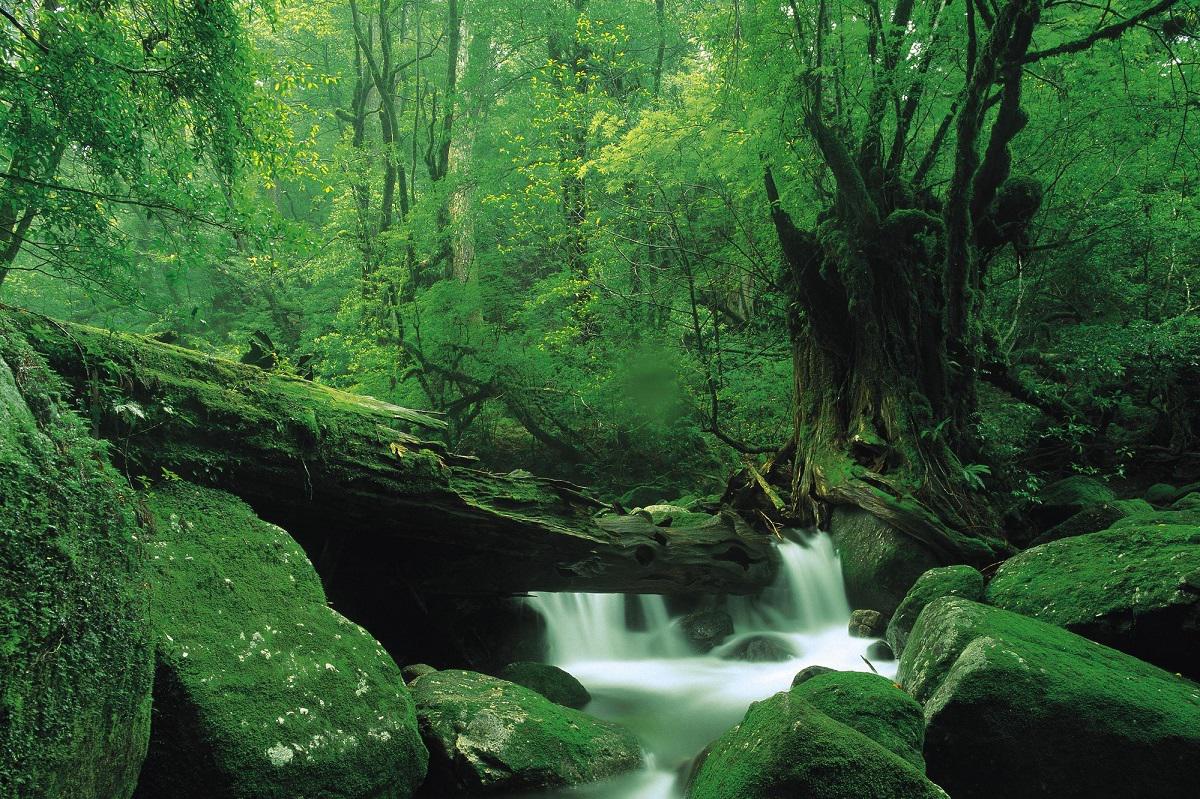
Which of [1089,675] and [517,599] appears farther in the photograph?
[517,599]

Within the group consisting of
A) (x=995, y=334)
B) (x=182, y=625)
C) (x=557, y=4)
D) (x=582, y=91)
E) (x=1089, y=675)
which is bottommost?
(x=1089, y=675)

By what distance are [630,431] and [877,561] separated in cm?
729

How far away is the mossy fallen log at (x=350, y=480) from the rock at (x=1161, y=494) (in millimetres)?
6852

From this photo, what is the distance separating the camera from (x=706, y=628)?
8359 millimetres

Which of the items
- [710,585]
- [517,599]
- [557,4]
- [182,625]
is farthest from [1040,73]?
[557,4]

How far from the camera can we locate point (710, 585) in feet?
27.2

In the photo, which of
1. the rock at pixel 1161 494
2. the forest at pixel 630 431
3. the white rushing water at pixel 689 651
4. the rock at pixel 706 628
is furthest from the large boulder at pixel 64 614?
the rock at pixel 1161 494

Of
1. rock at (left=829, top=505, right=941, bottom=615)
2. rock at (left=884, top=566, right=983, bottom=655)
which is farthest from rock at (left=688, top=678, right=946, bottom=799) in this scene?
rock at (left=829, top=505, right=941, bottom=615)

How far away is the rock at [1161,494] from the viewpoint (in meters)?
9.88

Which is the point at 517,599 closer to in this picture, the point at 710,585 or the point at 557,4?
the point at 710,585

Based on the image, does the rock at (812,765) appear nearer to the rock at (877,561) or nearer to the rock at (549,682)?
the rock at (549,682)

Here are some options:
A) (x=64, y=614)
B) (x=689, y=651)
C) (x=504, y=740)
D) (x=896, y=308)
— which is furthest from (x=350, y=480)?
(x=896, y=308)

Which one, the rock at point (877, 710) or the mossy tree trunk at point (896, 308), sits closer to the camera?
the rock at point (877, 710)

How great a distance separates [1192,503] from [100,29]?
38.2 ft
